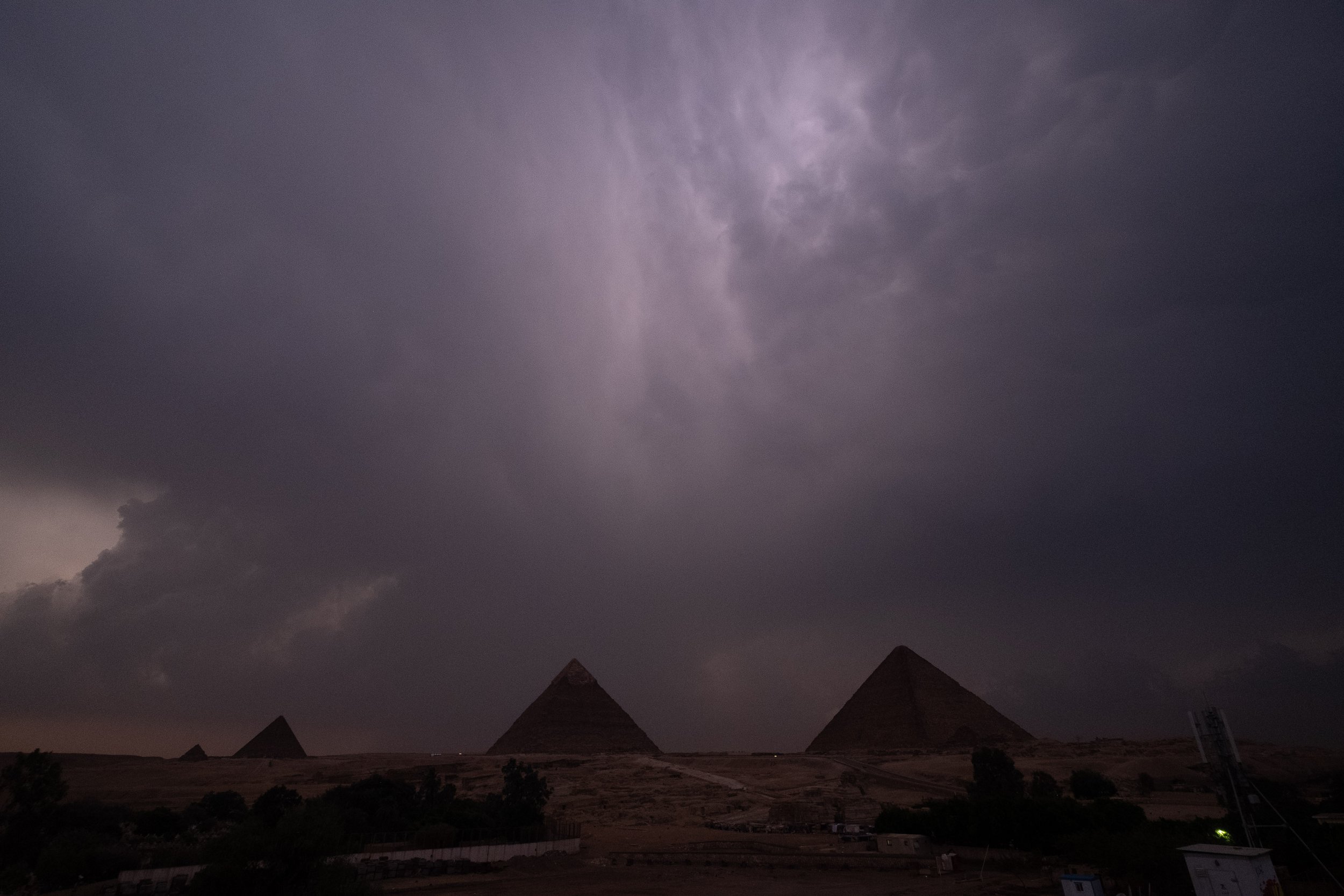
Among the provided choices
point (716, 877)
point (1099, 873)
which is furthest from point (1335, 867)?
point (716, 877)

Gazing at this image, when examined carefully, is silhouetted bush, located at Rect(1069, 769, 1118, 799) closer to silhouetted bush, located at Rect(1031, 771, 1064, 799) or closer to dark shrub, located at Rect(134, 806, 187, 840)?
silhouetted bush, located at Rect(1031, 771, 1064, 799)

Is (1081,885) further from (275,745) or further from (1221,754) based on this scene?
(275,745)

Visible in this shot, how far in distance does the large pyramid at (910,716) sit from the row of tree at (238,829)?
62916mm

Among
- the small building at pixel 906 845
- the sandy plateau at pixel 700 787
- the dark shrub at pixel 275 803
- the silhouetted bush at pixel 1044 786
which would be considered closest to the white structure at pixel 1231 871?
the sandy plateau at pixel 700 787

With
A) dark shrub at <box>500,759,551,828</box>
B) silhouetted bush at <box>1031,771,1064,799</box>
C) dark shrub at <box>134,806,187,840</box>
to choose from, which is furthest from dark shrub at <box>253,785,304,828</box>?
silhouetted bush at <box>1031,771,1064,799</box>

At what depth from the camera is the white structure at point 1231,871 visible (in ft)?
50.5

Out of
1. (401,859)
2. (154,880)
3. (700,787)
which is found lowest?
(154,880)

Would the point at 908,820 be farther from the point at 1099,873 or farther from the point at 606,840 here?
the point at 606,840

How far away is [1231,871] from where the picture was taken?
15766mm

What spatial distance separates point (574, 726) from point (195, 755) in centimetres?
6358

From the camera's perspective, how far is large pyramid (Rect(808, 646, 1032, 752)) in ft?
304

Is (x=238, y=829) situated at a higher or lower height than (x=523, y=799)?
lower

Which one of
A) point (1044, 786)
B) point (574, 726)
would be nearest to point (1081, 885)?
point (1044, 786)

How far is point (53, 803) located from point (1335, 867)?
179 feet
